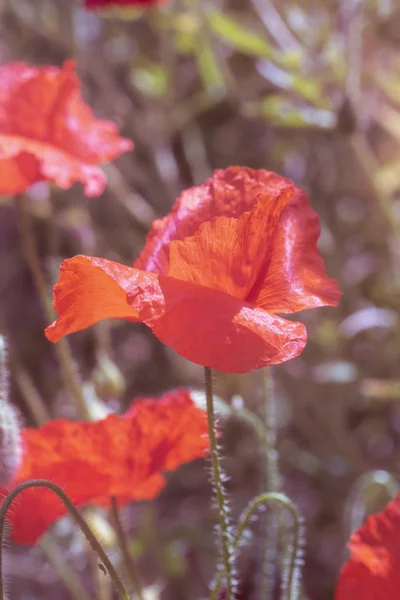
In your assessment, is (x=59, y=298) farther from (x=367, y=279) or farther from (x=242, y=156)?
(x=242, y=156)

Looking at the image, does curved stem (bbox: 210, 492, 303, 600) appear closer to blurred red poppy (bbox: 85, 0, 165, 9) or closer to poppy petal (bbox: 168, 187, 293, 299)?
poppy petal (bbox: 168, 187, 293, 299)

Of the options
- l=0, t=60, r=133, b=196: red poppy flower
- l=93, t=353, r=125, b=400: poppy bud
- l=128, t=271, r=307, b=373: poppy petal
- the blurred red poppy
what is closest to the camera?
l=128, t=271, r=307, b=373: poppy petal

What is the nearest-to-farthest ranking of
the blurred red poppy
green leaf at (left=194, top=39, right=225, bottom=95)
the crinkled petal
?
the crinkled petal → the blurred red poppy → green leaf at (left=194, top=39, right=225, bottom=95)

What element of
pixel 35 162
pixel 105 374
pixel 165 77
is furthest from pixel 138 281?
pixel 165 77

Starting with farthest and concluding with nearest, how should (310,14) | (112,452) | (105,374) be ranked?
(310,14) → (105,374) → (112,452)

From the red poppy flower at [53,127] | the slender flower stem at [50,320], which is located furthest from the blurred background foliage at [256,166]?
the red poppy flower at [53,127]

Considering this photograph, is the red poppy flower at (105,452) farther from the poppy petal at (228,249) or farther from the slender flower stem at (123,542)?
the poppy petal at (228,249)

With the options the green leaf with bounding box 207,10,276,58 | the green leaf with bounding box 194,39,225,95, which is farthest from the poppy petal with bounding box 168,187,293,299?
the green leaf with bounding box 194,39,225,95
